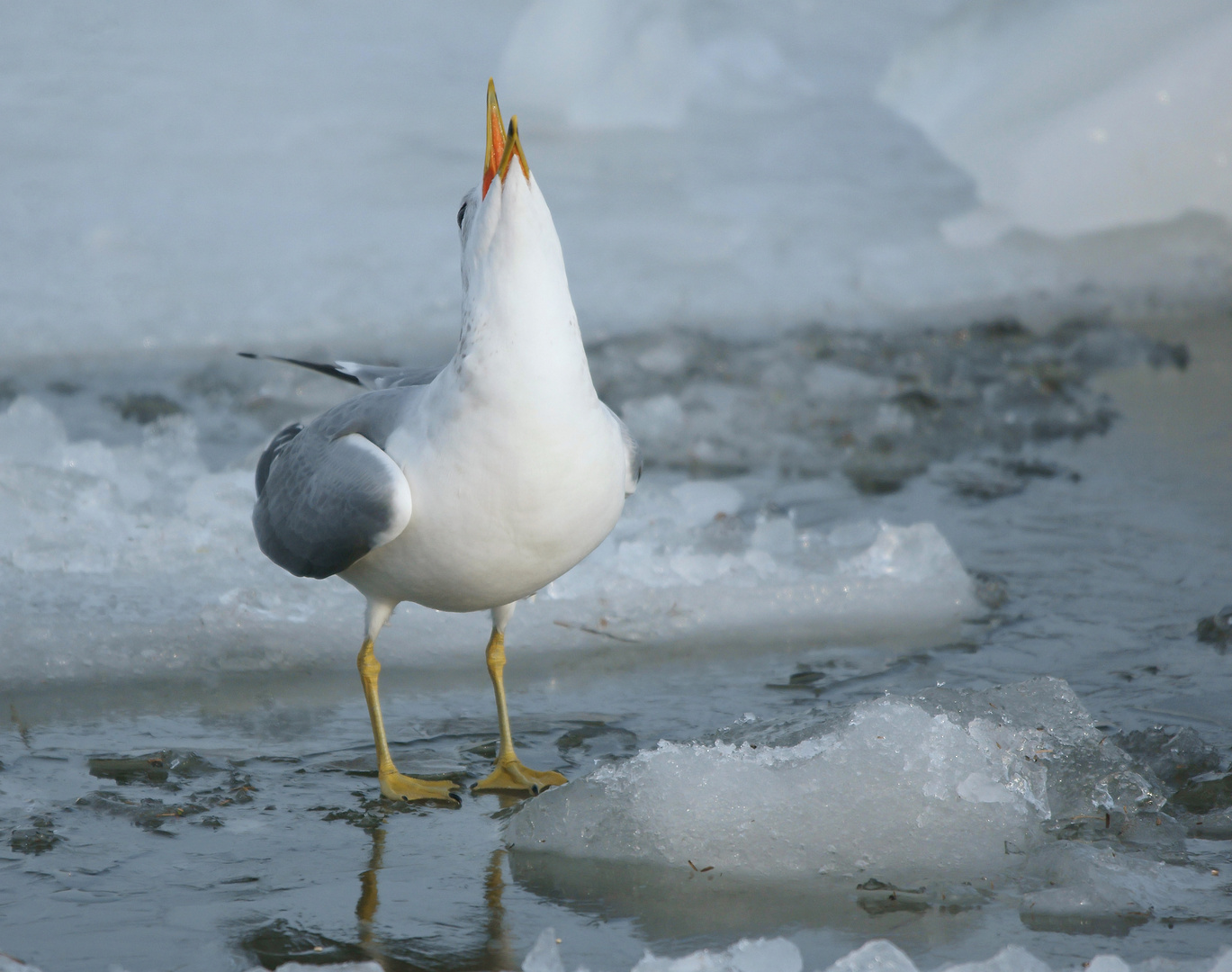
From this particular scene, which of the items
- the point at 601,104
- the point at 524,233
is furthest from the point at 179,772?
the point at 601,104

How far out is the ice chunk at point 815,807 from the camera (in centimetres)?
267

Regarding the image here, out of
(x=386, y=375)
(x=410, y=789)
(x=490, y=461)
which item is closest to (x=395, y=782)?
(x=410, y=789)

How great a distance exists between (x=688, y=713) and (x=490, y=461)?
1.05 meters

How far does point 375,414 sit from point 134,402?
144 inches

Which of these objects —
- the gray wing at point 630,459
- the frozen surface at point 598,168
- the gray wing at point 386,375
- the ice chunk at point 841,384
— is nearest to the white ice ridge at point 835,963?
the gray wing at point 630,459

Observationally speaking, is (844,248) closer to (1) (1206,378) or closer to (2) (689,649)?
(1) (1206,378)

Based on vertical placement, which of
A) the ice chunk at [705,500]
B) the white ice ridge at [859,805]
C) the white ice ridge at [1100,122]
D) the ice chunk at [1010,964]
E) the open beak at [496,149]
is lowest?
the ice chunk at [1010,964]

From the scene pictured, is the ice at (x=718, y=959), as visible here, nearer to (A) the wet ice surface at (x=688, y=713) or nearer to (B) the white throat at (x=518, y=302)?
(A) the wet ice surface at (x=688, y=713)

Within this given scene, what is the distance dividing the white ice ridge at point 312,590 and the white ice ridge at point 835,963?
177 cm

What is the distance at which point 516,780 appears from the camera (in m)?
3.13

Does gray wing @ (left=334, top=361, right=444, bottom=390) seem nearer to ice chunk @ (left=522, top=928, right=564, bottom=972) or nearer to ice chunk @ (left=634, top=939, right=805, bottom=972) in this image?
ice chunk @ (left=522, top=928, right=564, bottom=972)

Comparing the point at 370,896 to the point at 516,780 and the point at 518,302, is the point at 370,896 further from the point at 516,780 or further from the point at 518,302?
the point at 518,302

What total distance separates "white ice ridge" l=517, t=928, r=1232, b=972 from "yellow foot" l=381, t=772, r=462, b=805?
79cm

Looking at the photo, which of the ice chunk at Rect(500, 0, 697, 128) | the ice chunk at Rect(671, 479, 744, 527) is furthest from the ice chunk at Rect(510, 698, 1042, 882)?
the ice chunk at Rect(500, 0, 697, 128)
